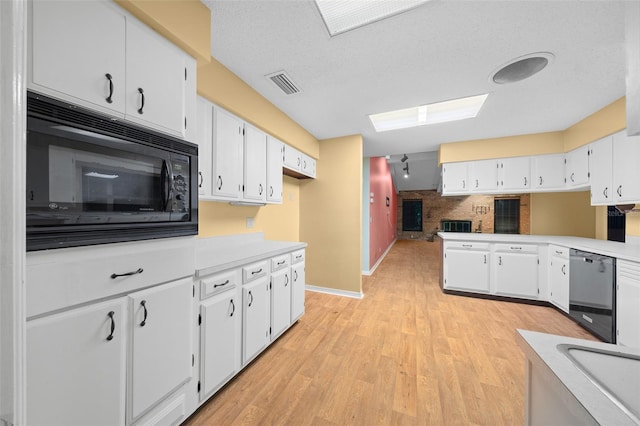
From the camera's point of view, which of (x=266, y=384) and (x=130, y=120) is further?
(x=266, y=384)

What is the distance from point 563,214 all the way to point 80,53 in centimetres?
587

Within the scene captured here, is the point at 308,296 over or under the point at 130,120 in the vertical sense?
under

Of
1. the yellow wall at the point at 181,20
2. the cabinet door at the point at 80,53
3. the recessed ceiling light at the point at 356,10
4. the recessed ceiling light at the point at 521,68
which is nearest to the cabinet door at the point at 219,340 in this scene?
the cabinet door at the point at 80,53

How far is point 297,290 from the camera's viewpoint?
262cm

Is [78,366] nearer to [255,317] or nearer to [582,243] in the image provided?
[255,317]

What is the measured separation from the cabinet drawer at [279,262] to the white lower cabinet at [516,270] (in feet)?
10.5

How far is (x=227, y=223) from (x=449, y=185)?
3.66 m

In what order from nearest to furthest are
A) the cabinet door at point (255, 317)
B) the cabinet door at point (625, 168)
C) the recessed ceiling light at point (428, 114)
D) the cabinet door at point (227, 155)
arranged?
the cabinet door at point (255, 317) → the cabinet door at point (227, 155) → the cabinet door at point (625, 168) → the recessed ceiling light at point (428, 114)

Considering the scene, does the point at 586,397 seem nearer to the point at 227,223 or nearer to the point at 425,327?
the point at 425,327

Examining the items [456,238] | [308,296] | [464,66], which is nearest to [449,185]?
[456,238]

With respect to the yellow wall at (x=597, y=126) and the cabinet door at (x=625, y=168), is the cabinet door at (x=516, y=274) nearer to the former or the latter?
the cabinet door at (x=625, y=168)

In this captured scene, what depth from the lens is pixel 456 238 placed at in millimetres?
3709

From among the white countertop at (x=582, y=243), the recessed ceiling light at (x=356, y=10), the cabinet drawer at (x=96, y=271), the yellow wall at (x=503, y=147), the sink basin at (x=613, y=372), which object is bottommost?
Result: the sink basin at (x=613, y=372)

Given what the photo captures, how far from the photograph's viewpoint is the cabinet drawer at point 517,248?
333 cm
